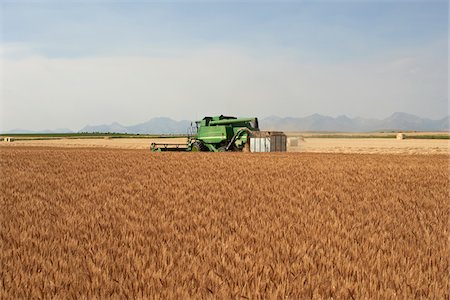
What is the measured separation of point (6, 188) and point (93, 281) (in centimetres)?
761

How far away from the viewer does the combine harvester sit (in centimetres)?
3186

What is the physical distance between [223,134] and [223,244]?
2751 centimetres

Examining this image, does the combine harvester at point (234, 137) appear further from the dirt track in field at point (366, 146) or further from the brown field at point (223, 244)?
the brown field at point (223, 244)

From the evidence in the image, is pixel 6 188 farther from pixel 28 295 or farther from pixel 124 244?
pixel 28 295

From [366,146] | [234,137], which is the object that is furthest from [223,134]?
[366,146]

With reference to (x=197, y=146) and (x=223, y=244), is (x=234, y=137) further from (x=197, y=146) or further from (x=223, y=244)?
(x=223, y=244)

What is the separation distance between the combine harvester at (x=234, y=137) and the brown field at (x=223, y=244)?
22368 millimetres

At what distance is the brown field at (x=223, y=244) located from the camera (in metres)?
3.66

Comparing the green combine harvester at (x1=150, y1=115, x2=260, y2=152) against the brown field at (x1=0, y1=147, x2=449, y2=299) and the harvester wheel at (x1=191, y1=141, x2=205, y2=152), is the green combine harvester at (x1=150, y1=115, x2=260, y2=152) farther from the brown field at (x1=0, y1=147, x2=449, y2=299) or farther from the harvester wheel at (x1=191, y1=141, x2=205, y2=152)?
the brown field at (x1=0, y1=147, x2=449, y2=299)

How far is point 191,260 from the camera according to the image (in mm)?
4324

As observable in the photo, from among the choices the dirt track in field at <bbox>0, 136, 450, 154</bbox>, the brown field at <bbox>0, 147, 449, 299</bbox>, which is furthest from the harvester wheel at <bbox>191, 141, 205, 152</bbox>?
the brown field at <bbox>0, 147, 449, 299</bbox>

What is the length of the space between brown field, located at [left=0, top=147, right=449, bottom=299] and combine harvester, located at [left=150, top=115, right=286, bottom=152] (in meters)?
22.4

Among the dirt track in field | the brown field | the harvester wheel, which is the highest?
the harvester wheel

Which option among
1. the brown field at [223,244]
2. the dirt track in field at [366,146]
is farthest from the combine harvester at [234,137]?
the brown field at [223,244]
